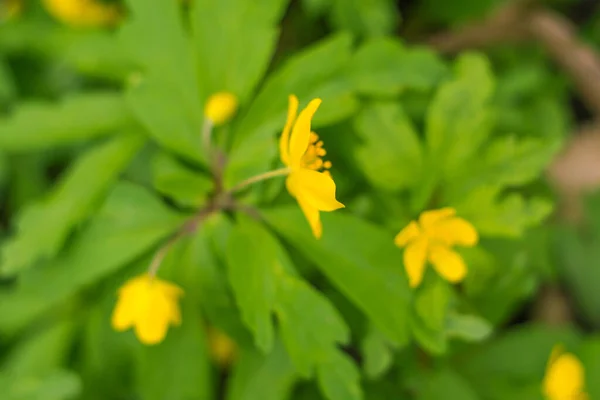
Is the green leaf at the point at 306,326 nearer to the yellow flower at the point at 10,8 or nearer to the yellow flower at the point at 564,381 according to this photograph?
the yellow flower at the point at 564,381

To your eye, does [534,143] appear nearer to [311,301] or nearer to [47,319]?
[311,301]

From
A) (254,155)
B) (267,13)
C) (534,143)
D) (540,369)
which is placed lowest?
(540,369)

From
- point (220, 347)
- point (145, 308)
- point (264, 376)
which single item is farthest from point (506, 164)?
point (220, 347)

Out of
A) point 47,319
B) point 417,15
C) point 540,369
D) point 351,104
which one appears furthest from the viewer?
point 417,15

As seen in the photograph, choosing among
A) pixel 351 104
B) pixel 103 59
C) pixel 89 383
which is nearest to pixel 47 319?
pixel 89 383

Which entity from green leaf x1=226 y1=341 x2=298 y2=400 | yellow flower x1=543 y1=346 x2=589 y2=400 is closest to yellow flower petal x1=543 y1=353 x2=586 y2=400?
yellow flower x1=543 y1=346 x2=589 y2=400

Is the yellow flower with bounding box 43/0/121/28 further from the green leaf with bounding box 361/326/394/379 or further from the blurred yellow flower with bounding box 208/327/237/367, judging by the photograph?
the green leaf with bounding box 361/326/394/379

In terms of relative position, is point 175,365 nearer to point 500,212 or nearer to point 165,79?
point 165,79
